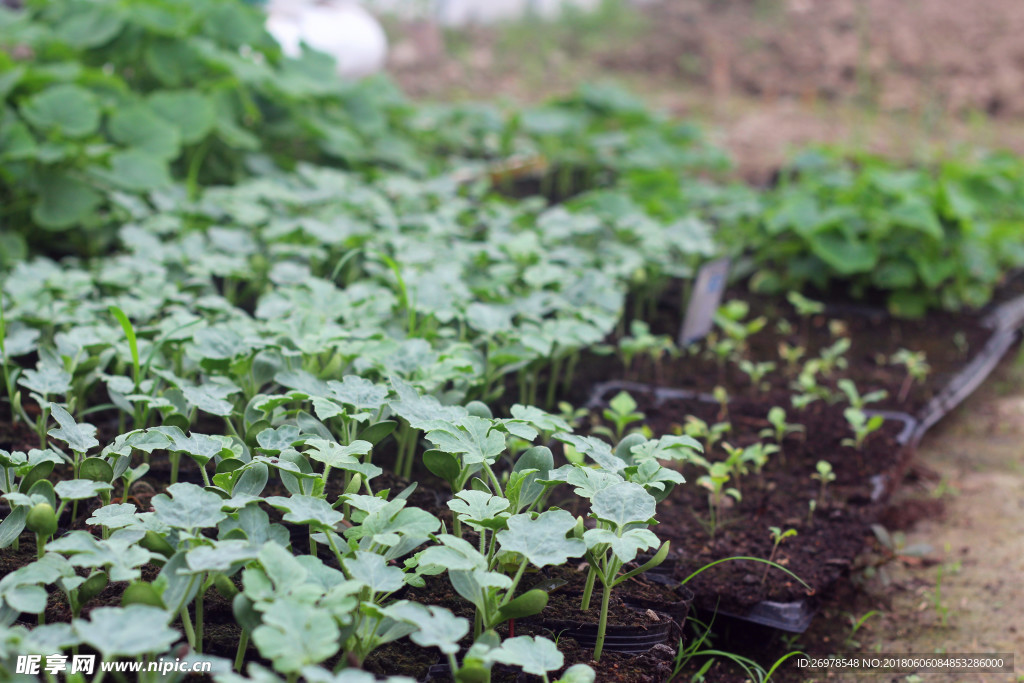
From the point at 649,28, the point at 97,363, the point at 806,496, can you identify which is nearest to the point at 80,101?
the point at 97,363

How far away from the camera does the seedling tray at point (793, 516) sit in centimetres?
141

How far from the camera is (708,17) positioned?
7.44m

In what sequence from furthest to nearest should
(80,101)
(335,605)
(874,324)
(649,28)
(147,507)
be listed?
(649,28) < (874,324) < (80,101) < (147,507) < (335,605)

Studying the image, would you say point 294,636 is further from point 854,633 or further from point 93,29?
point 93,29

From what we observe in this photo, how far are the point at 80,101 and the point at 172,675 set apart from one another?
1959 millimetres

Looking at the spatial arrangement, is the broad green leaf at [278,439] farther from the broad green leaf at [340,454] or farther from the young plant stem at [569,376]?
the young plant stem at [569,376]

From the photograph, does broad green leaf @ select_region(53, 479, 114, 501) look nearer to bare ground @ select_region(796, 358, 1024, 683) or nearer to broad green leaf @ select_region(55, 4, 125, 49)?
bare ground @ select_region(796, 358, 1024, 683)

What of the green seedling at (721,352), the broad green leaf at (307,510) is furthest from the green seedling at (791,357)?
the broad green leaf at (307,510)

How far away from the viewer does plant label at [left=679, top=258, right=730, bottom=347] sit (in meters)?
2.22

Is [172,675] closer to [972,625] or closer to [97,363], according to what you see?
[97,363]

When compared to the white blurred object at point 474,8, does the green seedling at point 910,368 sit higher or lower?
lower

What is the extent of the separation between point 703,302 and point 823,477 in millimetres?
742

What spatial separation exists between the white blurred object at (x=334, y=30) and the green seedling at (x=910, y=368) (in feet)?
9.01

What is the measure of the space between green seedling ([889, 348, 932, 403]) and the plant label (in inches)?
19.9
